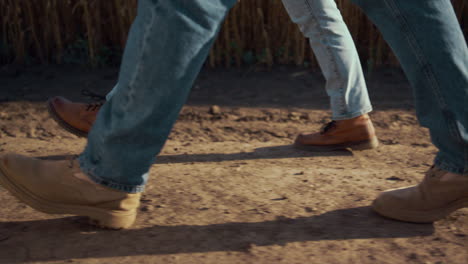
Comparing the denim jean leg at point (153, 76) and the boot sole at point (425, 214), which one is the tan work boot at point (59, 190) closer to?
the denim jean leg at point (153, 76)

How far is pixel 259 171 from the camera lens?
2.23 meters

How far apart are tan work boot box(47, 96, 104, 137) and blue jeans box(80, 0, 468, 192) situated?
109cm

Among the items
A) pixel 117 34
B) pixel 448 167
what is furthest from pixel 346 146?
pixel 117 34

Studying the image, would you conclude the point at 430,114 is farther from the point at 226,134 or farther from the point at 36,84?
the point at 36,84

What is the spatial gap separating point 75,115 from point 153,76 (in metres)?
1.33

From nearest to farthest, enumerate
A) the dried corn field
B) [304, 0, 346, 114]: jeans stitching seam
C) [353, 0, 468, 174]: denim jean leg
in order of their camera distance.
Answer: [353, 0, 468, 174]: denim jean leg
[304, 0, 346, 114]: jeans stitching seam
the dried corn field

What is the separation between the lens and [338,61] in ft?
7.74

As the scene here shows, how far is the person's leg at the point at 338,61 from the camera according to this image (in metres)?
2.32

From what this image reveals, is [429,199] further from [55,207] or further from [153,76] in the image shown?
[55,207]

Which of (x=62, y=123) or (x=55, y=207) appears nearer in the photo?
(x=55, y=207)

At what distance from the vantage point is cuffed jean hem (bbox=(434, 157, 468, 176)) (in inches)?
60.2

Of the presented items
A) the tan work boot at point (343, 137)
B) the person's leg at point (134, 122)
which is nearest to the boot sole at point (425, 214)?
the person's leg at point (134, 122)

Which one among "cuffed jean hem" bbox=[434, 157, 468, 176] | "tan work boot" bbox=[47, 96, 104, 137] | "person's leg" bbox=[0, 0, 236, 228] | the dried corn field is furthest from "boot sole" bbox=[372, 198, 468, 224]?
the dried corn field

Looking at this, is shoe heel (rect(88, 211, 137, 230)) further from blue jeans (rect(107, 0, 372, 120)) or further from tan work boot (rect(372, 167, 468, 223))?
blue jeans (rect(107, 0, 372, 120))
